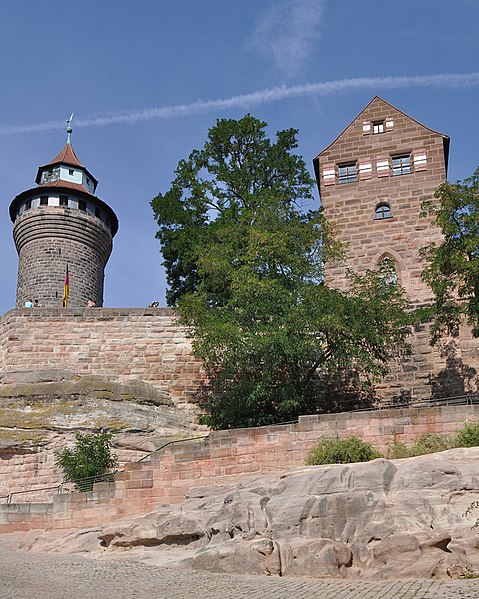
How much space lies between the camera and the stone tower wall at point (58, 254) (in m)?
36.0

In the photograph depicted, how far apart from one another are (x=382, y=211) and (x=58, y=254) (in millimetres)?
14571

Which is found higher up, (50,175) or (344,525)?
(50,175)

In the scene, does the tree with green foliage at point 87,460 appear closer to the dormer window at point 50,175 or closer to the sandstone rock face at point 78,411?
the sandstone rock face at point 78,411

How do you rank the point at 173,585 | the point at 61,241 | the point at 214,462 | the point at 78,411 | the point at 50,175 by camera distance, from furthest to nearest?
the point at 50,175
the point at 61,241
the point at 78,411
the point at 214,462
the point at 173,585

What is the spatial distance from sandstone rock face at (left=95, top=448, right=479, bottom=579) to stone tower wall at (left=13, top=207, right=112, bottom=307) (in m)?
21.5

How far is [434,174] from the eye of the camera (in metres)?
30.2

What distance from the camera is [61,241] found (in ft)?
122

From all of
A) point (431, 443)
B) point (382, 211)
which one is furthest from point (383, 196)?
point (431, 443)

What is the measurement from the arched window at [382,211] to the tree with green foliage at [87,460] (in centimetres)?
1373

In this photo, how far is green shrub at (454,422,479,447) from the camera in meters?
16.2

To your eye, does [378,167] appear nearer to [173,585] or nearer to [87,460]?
[87,460]

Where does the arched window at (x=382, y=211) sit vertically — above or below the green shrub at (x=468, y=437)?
above

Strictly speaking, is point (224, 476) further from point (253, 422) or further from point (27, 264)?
point (27, 264)

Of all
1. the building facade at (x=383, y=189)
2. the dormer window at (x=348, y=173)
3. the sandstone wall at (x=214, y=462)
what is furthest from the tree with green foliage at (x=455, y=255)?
the dormer window at (x=348, y=173)
